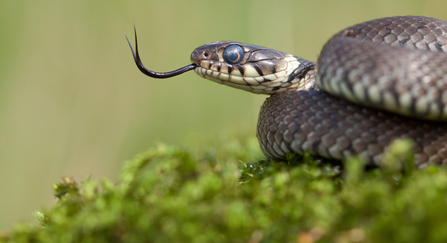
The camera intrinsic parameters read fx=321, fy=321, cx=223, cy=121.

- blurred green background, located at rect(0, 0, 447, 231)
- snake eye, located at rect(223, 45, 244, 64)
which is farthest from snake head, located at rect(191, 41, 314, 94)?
blurred green background, located at rect(0, 0, 447, 231)

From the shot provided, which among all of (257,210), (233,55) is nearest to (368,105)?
(257,210)

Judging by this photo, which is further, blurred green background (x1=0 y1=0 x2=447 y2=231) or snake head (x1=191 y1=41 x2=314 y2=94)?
blurred green background (x1=0 y1=0 x2=447 y2=231)

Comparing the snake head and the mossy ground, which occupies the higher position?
the snake head

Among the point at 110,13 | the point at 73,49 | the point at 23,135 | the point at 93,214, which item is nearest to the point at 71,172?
the point at 23,135

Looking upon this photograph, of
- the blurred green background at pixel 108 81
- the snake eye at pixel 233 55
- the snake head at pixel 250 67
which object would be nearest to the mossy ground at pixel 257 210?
the snake head at pixel 250 67

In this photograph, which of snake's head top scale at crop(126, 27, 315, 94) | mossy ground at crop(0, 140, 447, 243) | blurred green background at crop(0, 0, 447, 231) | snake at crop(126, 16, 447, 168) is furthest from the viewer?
blurred green background at crop(0, 0, 447, 231)

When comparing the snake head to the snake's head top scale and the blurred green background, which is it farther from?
the blurred green background

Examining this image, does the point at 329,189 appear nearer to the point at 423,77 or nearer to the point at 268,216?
the point at 268,216

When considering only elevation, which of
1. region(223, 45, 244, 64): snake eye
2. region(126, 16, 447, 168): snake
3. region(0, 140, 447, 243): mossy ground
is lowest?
region(0, 140, 447, 243): mossy ground
